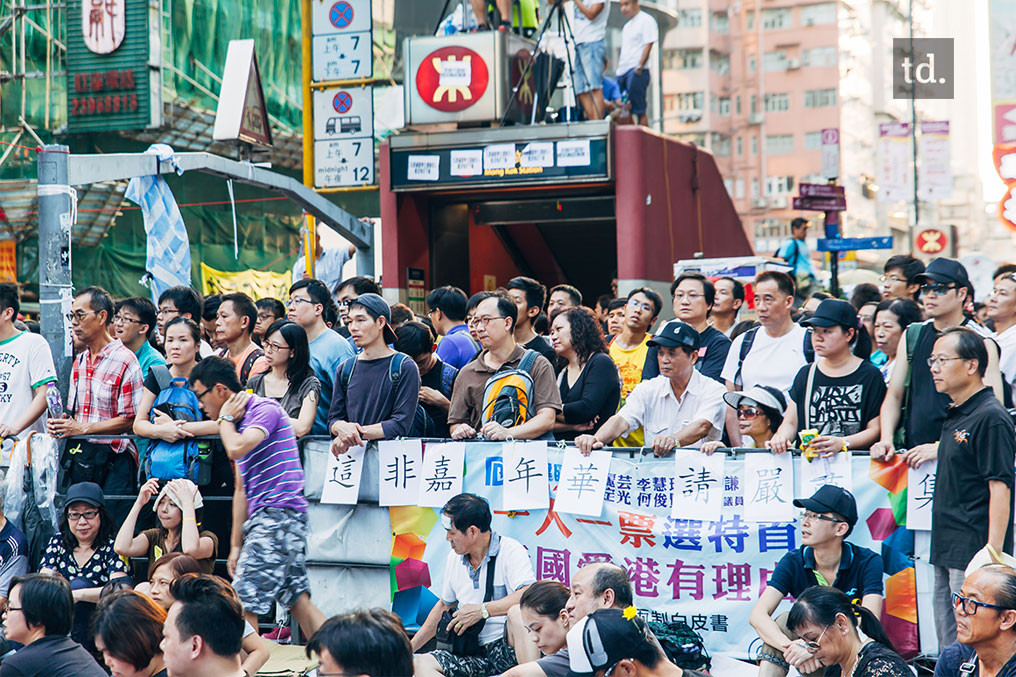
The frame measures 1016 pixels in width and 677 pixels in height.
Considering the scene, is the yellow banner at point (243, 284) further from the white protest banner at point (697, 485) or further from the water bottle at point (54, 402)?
the white protest banner at point (697, 485)

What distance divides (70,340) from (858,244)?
1115cm

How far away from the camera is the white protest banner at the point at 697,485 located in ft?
24.0

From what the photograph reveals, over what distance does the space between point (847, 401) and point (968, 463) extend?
947 millimetres

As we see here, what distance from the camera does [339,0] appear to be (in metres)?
16.2

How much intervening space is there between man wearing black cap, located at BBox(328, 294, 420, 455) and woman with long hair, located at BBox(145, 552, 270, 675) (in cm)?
135

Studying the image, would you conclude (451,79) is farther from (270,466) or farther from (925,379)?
(925,379)

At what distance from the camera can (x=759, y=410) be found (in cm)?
757

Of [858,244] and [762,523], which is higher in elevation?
[858,244]

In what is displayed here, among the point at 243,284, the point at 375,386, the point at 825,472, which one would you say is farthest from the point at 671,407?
the point at 243,284

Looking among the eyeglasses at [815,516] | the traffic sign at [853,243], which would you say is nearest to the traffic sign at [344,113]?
the traffic sign at [853,243]

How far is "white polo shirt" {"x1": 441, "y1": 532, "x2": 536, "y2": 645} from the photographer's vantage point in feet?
22.7

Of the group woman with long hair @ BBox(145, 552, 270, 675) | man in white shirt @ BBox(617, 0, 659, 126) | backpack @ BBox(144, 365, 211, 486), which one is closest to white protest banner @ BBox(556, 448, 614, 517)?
woman with long hair @ BBox(145, 552, 270, 675)

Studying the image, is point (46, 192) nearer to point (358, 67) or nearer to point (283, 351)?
point (283, 351)

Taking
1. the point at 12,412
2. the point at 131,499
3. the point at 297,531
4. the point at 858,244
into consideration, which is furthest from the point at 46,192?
the point at 858,244
